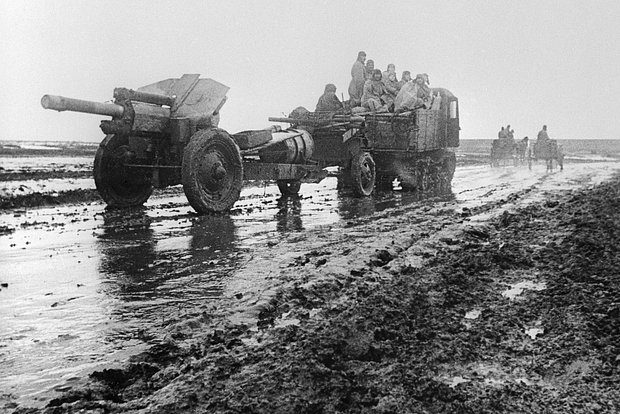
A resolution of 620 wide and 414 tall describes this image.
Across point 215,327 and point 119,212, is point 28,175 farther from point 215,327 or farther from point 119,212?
point 215,327

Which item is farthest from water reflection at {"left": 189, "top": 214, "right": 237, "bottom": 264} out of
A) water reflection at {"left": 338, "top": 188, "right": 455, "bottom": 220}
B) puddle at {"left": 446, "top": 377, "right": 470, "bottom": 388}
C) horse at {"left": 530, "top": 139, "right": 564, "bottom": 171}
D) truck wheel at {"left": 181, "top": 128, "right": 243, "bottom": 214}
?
horse at {"left": 530, "top": 139, "right": 564, "bottom": 171}

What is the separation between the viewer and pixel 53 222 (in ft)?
28.5

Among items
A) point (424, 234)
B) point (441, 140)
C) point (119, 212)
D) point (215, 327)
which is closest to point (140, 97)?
point (119, 212)

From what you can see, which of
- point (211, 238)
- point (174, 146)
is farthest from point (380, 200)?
point (211, 238)

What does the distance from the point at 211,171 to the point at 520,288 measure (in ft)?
19.3

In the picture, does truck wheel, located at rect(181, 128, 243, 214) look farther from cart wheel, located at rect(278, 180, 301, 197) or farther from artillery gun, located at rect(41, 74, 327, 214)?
cart wheel, located at rect(278, 180, 301, 197)

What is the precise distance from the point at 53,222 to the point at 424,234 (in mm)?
5525

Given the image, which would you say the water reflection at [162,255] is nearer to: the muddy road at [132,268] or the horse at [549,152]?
the muddy road at [132,268]

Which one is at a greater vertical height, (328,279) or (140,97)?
(140,97)

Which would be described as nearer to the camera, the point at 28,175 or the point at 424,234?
the point at 424,234

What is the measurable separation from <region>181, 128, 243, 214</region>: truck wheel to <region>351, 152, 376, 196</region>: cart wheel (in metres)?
3.69

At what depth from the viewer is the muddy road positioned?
329cm

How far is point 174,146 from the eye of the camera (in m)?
9.80

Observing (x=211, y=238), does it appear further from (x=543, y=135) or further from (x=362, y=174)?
(x=543, y=135)
